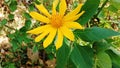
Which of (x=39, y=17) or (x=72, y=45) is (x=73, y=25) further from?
(x=72, y=45)

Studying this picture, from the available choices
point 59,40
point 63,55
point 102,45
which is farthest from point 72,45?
point 59,40

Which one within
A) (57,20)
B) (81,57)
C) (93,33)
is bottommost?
(81,57)

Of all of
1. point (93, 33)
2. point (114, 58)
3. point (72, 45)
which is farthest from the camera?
Result: point (114, 58)

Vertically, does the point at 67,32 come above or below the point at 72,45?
above

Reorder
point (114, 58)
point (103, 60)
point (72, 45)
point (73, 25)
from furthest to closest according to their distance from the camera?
point (114, 58), point (103, 60), point (72, 45), point (73, 25)

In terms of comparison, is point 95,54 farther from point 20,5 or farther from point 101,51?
point 20,5

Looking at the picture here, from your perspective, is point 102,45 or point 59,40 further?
point 102,45

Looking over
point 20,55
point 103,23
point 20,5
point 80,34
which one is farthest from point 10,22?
point 80,34
